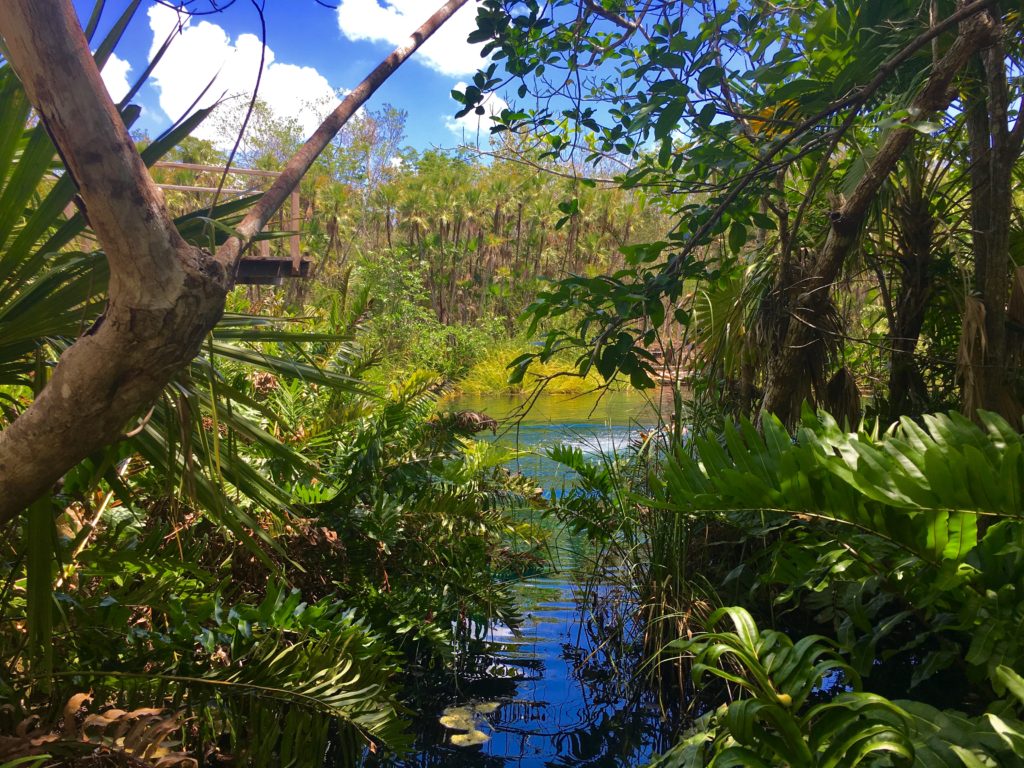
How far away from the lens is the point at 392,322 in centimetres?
1580

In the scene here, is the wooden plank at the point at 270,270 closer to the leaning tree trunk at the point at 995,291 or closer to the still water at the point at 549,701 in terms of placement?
the still water at the point at 549,701

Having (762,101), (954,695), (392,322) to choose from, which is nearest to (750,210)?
(762,101)

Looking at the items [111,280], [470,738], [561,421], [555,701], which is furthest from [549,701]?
[561,421]

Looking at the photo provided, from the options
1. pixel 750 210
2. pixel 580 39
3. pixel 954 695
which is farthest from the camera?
pixel 580 39

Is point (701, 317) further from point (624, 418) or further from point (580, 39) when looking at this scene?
point (624, 418)

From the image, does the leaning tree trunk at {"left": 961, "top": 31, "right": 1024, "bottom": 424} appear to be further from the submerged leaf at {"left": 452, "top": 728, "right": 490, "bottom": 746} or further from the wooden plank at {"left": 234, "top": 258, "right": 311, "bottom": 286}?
the wooden plank at {"left": 234, "top": 258, "right": 311, "bottom": 286}

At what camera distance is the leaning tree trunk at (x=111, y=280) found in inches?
35.8

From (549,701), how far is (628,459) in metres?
1.32

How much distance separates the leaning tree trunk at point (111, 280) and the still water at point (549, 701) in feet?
6.23

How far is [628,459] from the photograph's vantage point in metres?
4.01

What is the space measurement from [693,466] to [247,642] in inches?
48.0

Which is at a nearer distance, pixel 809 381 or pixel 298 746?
pixel 298 746

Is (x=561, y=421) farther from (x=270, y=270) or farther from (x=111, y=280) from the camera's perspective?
(x=111, y=280)

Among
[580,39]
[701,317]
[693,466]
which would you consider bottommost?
[693,466]
